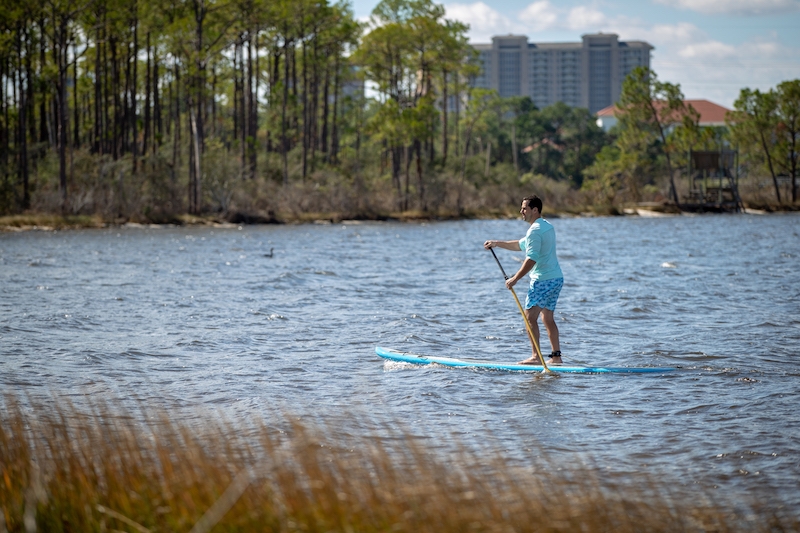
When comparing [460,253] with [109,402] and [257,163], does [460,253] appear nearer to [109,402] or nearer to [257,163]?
[109,402]

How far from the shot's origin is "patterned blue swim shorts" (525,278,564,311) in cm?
1145

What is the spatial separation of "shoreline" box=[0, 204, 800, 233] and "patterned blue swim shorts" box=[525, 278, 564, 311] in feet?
123

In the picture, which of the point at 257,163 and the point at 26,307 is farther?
the point at 257,163

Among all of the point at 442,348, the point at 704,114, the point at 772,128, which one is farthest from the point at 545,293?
the point at 704,114

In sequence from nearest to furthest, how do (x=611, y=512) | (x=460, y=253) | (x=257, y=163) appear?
(x=611, y=512) < (x=460, y=253) < (x=257, y=163)

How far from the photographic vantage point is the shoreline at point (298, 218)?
151 feet

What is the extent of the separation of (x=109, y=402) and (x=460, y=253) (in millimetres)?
25356

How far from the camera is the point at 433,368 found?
1195cm

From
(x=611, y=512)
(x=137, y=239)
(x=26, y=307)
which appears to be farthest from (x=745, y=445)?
(x=137, y=239)

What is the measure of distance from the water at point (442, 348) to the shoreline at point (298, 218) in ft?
53.5

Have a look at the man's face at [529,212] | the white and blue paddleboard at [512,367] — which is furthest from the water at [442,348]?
the man's face at [529,212]

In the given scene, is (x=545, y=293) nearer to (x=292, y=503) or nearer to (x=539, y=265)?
(x=539, y=265)

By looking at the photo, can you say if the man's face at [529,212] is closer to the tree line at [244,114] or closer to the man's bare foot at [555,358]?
the man's bare foot at [555,358]

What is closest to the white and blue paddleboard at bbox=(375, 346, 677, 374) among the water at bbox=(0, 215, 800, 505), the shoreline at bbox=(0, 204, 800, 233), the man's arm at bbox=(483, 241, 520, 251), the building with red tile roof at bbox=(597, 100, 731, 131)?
the water at bbox=(0, 215, 800, 505)
